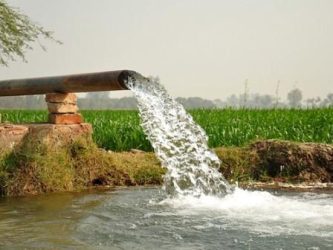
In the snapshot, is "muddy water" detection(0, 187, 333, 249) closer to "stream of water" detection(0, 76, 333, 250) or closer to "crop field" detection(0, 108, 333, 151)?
"stream of water" detection(0, 76, 333, 250)

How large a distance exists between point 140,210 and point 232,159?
4322 millimetres

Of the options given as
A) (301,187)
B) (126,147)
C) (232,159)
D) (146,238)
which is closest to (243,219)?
(146,238)

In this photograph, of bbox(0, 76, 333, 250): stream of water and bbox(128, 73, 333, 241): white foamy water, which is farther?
bbox(128, 73, 333, 241): white foamy water

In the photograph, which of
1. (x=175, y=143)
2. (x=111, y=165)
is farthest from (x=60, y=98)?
(x=175, y=143)

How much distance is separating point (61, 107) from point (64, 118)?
0.22 metres

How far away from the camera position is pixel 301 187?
9.78 metres

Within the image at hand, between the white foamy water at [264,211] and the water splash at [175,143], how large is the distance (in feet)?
1.77

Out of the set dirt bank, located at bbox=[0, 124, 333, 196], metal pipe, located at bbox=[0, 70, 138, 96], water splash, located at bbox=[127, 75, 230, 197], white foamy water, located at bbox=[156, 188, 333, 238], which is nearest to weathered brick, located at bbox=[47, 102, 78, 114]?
metal pipe, located at bbox=[0, 70, 138, 96]

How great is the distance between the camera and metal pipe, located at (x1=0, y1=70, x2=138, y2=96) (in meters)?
8.02

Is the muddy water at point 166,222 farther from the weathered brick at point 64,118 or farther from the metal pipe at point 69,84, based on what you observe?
the metal pipe at point 69,84

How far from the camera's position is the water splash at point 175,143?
28.2 ft

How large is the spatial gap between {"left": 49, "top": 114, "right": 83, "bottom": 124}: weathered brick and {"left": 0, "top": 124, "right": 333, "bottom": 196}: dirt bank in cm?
20

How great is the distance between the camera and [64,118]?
9.69 meters

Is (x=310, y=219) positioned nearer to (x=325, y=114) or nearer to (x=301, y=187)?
(x=301, y=187)
